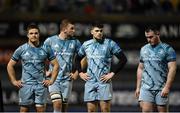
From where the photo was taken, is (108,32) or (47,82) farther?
Answer: (108,32)

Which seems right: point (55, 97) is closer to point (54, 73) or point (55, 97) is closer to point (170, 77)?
point (54, 73)

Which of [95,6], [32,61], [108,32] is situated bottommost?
[32,61]

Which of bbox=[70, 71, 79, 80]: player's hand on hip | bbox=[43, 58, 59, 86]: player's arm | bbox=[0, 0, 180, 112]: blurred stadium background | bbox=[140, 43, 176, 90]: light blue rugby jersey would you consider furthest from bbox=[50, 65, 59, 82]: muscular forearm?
bbox=[0, 0, 180, 112]: blurred stadium background

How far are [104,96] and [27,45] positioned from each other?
1679 mm

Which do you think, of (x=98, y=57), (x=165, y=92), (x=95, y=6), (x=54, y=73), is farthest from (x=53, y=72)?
(x=95, y=6)

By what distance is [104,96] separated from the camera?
40.0ft

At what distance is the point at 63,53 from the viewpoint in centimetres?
1280

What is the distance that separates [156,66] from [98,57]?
1269 millimetres

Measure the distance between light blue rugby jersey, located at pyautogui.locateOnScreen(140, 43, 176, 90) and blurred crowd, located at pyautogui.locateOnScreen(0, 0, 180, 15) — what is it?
6640 millimetres

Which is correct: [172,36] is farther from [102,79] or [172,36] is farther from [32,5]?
[102,79]

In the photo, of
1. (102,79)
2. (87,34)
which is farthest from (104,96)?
(87,34)

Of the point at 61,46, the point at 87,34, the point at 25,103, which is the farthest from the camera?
the point at 87,34

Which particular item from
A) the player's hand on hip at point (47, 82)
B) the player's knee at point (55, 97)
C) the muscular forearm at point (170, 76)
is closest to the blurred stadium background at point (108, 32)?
the player's knee at point (55, 97)

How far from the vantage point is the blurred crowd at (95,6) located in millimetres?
18203
